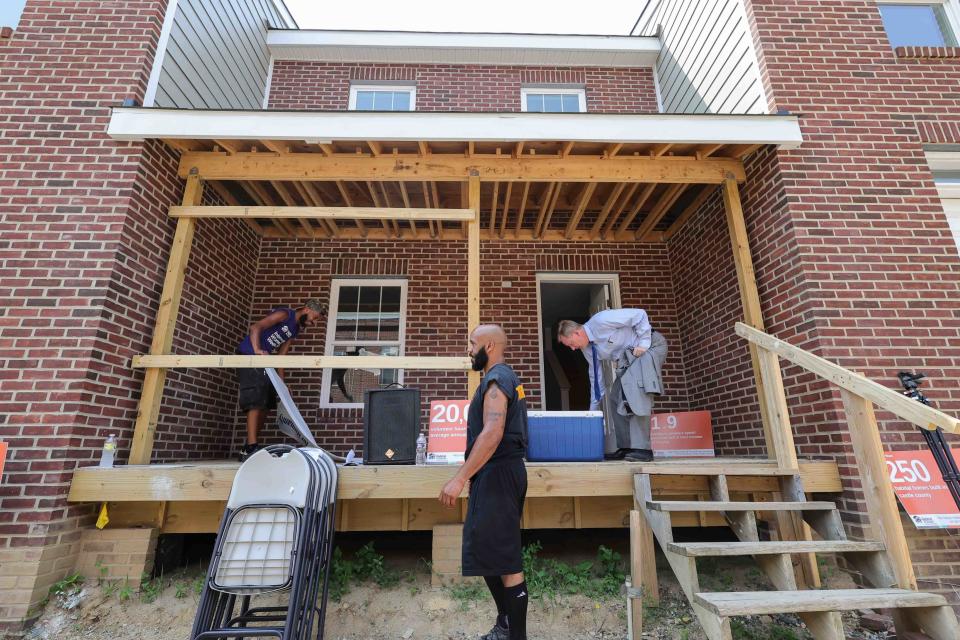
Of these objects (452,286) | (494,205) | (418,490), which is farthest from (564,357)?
(418,490)

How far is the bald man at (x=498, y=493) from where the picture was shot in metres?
2.42

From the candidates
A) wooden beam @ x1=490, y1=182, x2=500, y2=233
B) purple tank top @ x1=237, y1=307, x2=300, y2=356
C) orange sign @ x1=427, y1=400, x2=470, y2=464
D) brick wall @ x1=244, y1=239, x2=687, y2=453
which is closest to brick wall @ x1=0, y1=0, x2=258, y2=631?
purple tank top @ x1=237, y1=307, x2=300, y2=356

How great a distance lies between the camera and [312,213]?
4.29 meters

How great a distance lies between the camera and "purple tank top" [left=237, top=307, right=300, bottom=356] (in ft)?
16.3

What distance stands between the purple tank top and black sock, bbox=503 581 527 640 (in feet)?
11.8

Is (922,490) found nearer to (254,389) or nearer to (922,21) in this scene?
(922,21)

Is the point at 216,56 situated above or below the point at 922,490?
above

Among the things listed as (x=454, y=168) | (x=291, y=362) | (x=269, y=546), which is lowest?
(x=269, y=546)

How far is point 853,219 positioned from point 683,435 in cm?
252

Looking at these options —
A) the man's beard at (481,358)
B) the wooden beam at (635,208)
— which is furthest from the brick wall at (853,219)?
the man's beard at (481,358)

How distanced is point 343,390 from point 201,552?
2244mm

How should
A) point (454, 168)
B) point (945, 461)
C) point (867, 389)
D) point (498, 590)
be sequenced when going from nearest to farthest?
point (498, 590)
point (867, 389)
point (945, 461)
point (454, 168)

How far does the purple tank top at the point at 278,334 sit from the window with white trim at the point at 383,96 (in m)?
3.76

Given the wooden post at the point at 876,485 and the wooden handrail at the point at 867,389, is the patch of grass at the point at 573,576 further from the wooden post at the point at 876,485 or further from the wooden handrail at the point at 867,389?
the wooden handrail at the point at 867,389
